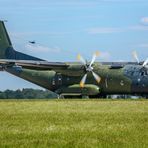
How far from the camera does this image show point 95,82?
6962 cm

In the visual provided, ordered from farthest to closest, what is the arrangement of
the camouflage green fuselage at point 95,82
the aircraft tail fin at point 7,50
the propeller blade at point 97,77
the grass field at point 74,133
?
the aircraft tail fin at point 7,50 → the propeller blade at point 97,77 → the camouflage green fuselage at point 95,82 → the grass field at point 74,133

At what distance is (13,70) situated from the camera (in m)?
72.6

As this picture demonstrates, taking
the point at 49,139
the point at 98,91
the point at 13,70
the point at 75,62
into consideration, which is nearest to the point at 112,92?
the point at 98,91

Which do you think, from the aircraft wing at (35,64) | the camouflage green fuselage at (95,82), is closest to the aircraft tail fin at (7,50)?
the camouflage green fuselage at (95,82)

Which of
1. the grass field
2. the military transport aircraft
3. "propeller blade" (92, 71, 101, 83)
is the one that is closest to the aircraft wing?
the military transport aircraft

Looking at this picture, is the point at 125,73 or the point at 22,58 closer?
the point at 125,73

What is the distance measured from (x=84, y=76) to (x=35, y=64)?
6697mm

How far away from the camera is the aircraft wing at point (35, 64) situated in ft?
212

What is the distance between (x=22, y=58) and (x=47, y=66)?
34.5 feet

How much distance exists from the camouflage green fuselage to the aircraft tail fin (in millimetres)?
4166

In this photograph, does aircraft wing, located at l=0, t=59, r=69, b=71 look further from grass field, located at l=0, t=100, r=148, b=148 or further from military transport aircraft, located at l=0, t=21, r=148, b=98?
grass field, located at l=0, t=100, r=148, b=148

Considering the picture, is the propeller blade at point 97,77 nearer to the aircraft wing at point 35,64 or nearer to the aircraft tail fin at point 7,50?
the aircraft wing at point 35,64

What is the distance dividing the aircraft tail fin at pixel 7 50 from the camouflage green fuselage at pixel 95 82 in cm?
417

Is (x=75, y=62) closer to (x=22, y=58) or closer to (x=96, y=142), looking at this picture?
(x=22, y=58)
